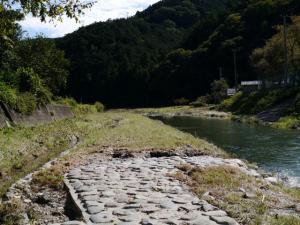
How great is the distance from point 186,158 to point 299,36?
176 feet

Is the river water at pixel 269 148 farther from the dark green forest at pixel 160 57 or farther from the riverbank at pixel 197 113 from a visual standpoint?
the riverbank at pixel 197 113

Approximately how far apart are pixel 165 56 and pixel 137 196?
15194 centimetres

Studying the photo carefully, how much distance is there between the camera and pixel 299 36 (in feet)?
230

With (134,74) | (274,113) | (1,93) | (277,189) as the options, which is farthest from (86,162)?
(134,74)

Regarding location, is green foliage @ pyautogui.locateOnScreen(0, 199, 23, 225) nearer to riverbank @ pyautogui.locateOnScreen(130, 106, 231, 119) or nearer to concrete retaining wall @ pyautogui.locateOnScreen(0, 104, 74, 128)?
concrete retaining wall @ pyautogui.locateOnScreen(0, 104, 74, 128)

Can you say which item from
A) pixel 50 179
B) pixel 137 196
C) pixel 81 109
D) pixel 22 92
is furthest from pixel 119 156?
pixel 81 109

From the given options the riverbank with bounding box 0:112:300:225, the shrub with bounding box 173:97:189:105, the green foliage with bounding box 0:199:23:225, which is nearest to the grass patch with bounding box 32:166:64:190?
the riverbank with bounding box 0:112:300:225

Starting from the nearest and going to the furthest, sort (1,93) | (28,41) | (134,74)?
(1,93)
(28,41)
(134,74)

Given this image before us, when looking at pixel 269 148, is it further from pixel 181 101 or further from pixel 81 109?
pixel 181 101

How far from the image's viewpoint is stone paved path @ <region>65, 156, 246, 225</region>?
11.2 metres

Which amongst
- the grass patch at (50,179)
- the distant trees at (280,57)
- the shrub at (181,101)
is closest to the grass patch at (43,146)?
the grass patch at (50,179)

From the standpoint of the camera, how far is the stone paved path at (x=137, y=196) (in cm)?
1124

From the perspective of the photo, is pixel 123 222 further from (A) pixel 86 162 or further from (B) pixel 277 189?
(A) pixel 86 162

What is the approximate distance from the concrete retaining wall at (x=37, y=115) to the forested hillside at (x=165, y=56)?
6648cm
